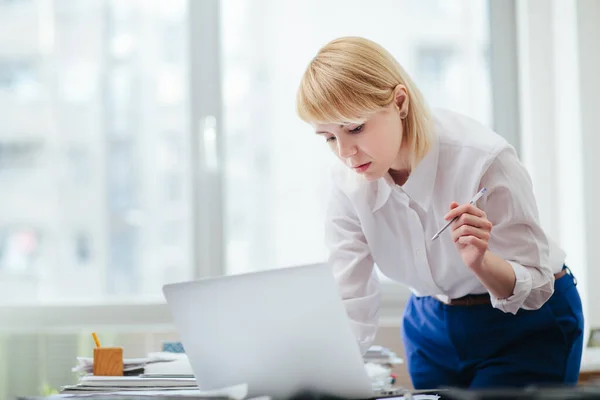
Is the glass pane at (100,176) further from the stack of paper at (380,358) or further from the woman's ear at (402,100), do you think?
the woman's ear at (402,100)

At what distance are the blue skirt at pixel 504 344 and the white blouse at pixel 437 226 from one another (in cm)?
6

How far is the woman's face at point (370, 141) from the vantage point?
1475 mm

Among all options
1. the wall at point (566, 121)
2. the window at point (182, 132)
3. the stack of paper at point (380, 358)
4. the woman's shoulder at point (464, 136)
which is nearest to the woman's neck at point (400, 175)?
the woman's shoulder at point (464, 136)

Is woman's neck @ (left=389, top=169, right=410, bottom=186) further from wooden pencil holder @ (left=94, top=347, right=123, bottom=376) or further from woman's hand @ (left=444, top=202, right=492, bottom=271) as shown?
wooden pencil holder @ (left=94, top=347, right=123, bottom=376)

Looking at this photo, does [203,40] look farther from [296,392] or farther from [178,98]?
[296,392]

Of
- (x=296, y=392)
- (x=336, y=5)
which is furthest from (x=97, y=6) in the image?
(x=296, y=392)

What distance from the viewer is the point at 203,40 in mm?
3006

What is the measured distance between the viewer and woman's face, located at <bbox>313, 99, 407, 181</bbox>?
4.84 ft

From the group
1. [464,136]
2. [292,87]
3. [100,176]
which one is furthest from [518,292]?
[100,176]

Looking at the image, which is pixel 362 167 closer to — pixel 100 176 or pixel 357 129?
pixel 357 129

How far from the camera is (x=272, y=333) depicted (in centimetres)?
114

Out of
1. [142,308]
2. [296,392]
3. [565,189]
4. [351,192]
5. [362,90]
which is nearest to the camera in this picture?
[296,392]

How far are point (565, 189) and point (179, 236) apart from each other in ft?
4.80

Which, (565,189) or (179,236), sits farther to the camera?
(179,236)
